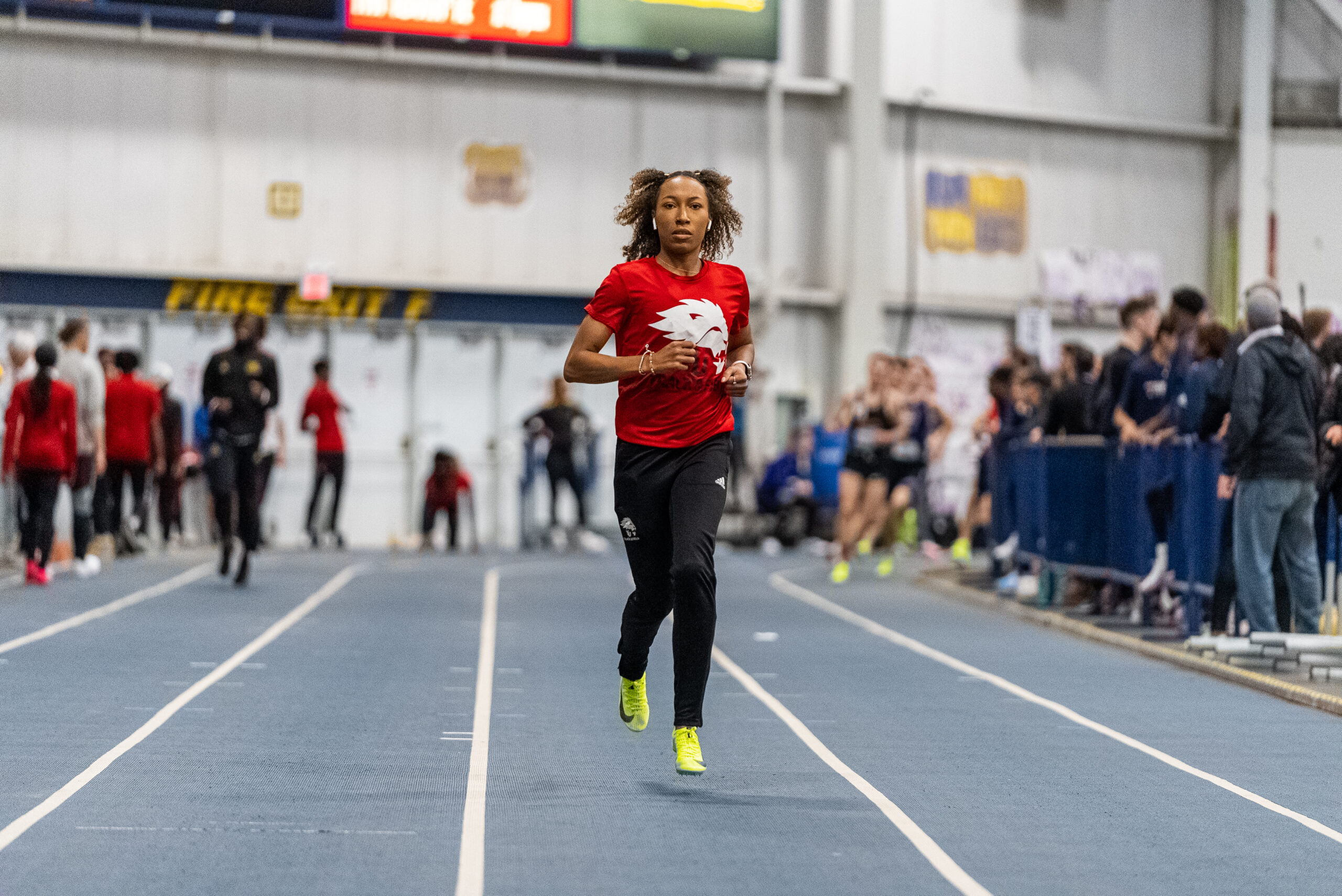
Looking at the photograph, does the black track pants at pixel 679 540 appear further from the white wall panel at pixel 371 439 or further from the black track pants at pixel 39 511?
the white wall panel at pixel 371 439

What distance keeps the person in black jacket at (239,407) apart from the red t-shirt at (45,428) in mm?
1078

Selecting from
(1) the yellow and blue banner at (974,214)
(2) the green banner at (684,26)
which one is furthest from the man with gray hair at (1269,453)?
(1) the yellow and blue banner at (974,214)

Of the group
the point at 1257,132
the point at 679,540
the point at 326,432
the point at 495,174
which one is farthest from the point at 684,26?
the point at 679,540

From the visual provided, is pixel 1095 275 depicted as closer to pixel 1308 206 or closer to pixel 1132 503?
pixel 1308 206

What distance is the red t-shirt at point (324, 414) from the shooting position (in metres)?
20.4

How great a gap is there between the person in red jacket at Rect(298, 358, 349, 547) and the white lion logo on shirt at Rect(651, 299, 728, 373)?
1476 cm

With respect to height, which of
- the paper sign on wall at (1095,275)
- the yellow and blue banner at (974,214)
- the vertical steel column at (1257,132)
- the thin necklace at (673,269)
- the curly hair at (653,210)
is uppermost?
the vertical steel column at (1257,132)

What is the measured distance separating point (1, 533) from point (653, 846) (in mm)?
13138

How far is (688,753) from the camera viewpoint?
602 centimetres

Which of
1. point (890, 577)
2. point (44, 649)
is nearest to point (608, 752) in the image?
point (44, 649)

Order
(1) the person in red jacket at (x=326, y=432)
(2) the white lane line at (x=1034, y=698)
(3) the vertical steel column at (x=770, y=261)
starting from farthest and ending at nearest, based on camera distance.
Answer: (3) the vertical steel column at (x=770, y=261) → (1) the person in red jacket at (x=326, y=432) → (2) the white lane line at (x=1034, y=698)

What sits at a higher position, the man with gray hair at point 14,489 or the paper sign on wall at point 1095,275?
the paper sign on wall at point 1095,275

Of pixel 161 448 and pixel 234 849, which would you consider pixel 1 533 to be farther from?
pixel 234 849

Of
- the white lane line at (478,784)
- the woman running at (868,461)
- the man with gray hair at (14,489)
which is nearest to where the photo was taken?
the white lane line at (478,784)
